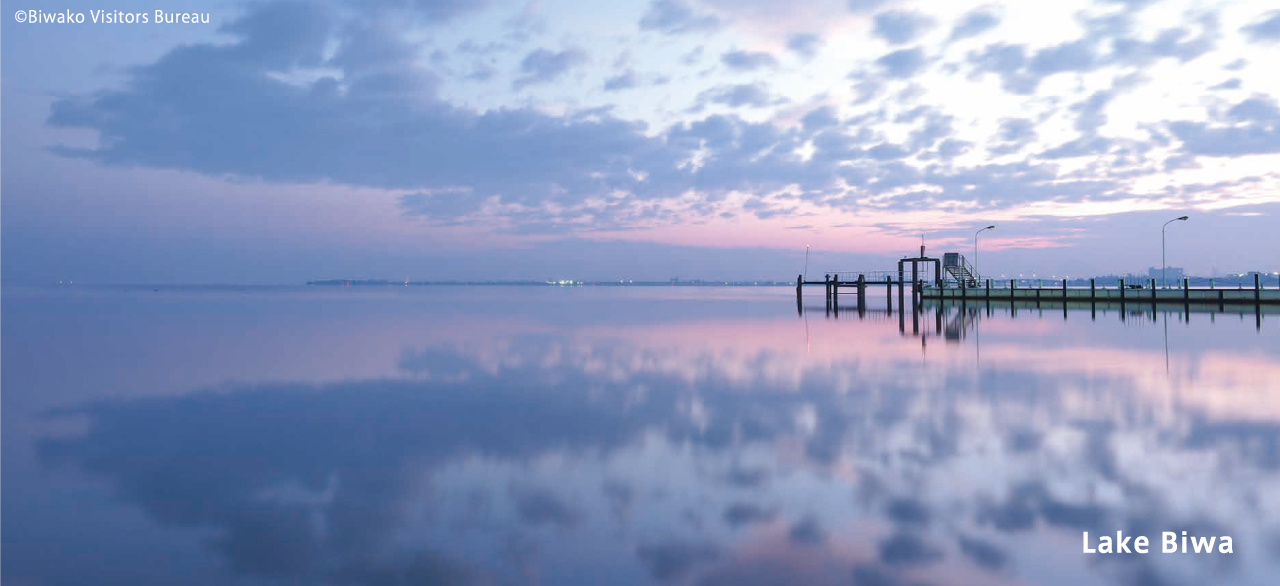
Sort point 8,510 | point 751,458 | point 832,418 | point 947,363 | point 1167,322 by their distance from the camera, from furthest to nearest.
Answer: point 1167,322, point 947,363, point 832,418, point 751,458, point 8,510

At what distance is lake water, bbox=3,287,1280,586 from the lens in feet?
26.0

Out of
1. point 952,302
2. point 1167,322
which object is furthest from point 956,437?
point 952,302

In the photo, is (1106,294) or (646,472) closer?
(646,472)

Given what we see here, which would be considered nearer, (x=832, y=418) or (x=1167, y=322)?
(x=832, y=418)

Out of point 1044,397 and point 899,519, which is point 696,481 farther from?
point 1044,397

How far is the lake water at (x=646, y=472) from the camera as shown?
7.93m

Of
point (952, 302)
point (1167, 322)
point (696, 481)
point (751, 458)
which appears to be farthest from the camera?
point (952, 302)

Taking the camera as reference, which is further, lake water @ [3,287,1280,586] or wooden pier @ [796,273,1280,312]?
wooden pier @ [796,273,1280,312]

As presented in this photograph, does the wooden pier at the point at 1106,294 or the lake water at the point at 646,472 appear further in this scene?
the wooden pier at the point at 1106,294

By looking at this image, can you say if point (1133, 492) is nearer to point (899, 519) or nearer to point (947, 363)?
point (899, 519)

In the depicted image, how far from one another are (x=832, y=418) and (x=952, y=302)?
2674 inches

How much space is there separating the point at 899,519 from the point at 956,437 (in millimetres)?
5324

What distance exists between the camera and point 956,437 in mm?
13758

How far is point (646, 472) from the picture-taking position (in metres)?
11.7
